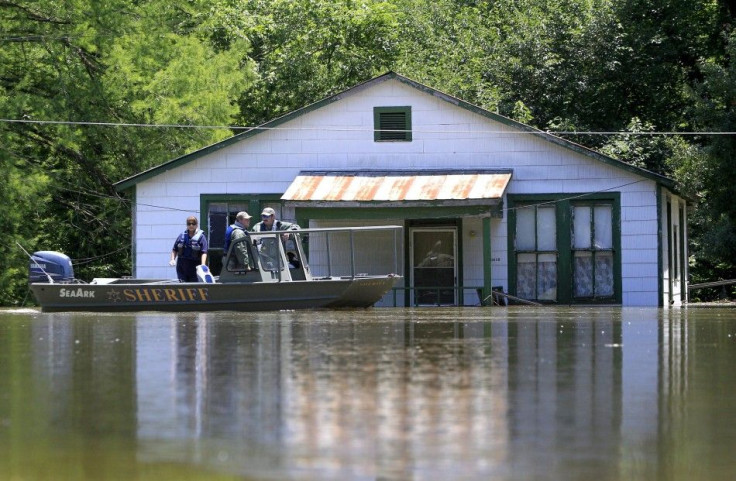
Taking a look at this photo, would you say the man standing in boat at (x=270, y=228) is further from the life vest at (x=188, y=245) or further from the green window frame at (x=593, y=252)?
the green window frame at (x=593, y=252)

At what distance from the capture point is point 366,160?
30.7 metres

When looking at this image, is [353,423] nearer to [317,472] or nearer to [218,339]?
[317,472]

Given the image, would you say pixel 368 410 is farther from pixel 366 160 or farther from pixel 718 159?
pixel 718 159

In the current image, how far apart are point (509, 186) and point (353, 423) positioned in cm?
2339

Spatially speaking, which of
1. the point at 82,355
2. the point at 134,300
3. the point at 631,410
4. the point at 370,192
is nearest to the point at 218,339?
the point at 82,355

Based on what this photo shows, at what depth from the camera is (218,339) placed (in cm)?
1326

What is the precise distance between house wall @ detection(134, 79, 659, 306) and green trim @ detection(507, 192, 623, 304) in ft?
0.50

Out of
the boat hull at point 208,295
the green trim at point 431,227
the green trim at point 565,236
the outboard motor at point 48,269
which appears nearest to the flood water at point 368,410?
the boat hull at point 208,295

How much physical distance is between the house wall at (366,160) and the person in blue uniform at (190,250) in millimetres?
6489

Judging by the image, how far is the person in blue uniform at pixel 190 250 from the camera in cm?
2386

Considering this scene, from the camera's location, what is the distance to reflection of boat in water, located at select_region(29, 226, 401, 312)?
881 inches

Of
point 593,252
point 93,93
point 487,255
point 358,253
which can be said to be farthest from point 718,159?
point 93,93

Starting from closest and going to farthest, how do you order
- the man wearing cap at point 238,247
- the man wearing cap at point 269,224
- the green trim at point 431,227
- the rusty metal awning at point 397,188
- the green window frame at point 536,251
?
the man wearing cap at point 238,247 → the man wearing cap at point 269,224 → the rusty metal awning at point 397,188 → the green window frame at point 536,251 → the green trim at point 431,227

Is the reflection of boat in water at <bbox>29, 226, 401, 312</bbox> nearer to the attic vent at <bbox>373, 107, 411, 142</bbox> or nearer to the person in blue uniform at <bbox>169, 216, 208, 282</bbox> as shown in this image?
the person in blue uniform at <bbox>169, 216, 208, 282</bbox>
